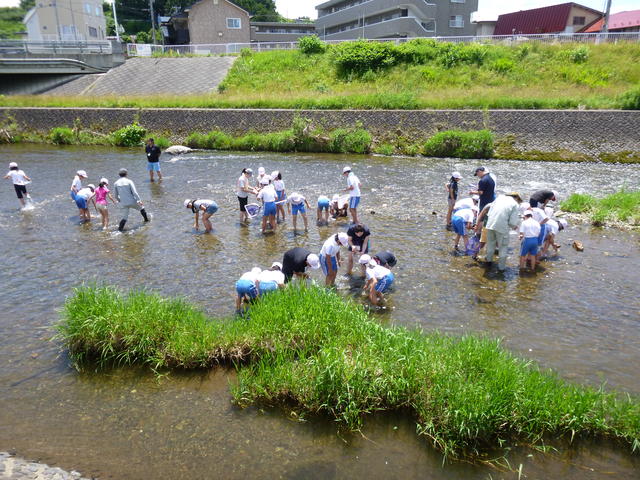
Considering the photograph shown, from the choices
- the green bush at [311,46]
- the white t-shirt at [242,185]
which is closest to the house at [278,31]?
the green bush at [311,46]

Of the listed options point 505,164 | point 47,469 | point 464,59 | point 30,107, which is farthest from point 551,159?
point 30,107

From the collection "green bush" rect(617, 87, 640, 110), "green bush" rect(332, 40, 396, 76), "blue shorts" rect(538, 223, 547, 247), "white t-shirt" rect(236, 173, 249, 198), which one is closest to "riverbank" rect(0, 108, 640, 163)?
"green bush" rect(617, 87, 640, 110)

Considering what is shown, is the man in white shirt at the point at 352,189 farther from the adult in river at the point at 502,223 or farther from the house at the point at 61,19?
the house at the point at 61,19

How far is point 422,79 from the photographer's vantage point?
35.8 meters

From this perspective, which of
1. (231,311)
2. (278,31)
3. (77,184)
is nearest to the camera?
(231,311)

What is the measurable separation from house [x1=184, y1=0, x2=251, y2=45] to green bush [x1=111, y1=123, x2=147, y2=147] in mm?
33615

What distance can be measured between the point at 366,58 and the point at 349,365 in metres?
36.6

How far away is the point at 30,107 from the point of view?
32.5 metres

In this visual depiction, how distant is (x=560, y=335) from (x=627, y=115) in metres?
21.6

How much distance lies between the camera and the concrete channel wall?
24484 millimetres

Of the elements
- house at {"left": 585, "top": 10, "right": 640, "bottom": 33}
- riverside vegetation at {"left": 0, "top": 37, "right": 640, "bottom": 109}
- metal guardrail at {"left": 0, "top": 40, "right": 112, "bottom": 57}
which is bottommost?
riverside vegetation at {"left": 0, "top": 37, "right": 640, "bottom": 109}

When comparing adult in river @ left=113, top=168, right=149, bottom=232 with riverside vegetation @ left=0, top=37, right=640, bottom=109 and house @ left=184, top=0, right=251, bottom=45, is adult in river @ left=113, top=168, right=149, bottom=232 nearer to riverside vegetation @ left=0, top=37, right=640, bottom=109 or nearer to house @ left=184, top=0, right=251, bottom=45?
riverside vegetation @ left=0, top=37, right=640, bottom=109

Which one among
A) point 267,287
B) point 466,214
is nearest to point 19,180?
point 267,287

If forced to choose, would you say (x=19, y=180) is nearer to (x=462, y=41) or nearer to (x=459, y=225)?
(x=459, y=225)
